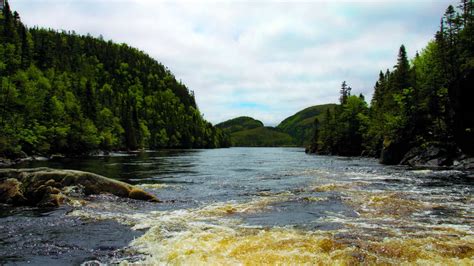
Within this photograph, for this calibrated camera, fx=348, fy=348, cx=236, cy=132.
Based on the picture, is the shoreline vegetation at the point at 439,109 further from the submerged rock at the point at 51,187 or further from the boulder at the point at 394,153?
the submerged rock at the point at 51,187

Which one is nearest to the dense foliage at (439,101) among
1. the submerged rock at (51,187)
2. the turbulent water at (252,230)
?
the turbulent water at (252,230)

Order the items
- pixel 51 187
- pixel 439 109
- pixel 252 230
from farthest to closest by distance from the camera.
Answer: pixel 439 109, pixel 51 187, pixel 252 230

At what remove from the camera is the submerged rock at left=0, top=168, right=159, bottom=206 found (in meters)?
19.3

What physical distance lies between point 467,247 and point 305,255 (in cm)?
495

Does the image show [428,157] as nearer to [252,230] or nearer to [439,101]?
[439,101]

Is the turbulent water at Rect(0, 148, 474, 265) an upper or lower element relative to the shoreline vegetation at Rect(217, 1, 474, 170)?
lower

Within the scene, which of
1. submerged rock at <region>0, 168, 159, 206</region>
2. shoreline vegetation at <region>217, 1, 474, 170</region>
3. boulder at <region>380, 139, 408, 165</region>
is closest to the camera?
submerged rock at <region>0, 168, 159, 206</region>

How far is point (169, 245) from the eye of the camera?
11586 millimetres

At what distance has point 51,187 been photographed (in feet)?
66.0

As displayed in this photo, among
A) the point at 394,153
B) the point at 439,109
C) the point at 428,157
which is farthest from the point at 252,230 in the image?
the point at 439,109

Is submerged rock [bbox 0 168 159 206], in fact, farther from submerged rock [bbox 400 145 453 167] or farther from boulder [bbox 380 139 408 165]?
boulder [bbox 380 139 408 165]

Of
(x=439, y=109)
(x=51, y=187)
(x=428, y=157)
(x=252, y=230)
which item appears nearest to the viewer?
(x=252, y=230)

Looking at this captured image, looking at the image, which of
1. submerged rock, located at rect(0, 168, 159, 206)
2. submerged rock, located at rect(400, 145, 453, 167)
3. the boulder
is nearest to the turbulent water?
submerged rock, located at rect(0, 168, 159, 206)

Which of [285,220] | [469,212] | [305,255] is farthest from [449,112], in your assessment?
[305,255]
